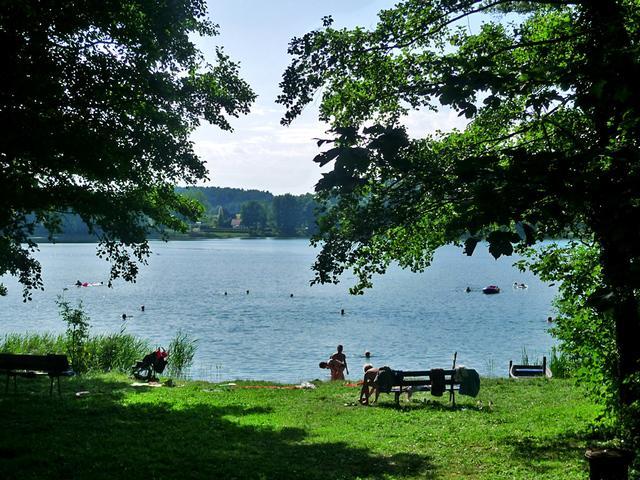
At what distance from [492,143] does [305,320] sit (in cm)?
4223

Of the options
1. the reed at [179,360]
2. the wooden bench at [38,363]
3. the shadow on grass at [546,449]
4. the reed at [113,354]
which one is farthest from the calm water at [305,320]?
the shadow on grass at [546,449]

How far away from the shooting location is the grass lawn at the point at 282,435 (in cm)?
990

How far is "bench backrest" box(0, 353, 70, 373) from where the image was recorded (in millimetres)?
15648

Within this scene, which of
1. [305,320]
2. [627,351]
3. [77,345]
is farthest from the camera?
[305,320]

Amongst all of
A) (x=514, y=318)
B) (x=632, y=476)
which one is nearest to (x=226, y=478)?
(x=632, y=476)

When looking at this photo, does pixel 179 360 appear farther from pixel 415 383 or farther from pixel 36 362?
pixel 415 383

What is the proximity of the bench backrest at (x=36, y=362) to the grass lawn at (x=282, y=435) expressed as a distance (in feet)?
2.55

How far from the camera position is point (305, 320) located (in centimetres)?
5450

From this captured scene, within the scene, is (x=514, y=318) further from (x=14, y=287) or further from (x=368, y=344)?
(x=14, y=287)

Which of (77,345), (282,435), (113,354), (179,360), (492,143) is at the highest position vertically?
(492,143)

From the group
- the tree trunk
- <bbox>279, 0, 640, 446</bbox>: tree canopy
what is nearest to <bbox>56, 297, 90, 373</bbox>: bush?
<bbox>279, 0, 640, 446</bbox>: tree canopy

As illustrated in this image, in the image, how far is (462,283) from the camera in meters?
97.1

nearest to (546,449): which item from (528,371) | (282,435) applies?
(282,435)

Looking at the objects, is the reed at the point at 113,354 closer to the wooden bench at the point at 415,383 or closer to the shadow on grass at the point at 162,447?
the shadow on grass at the point at 162,447
